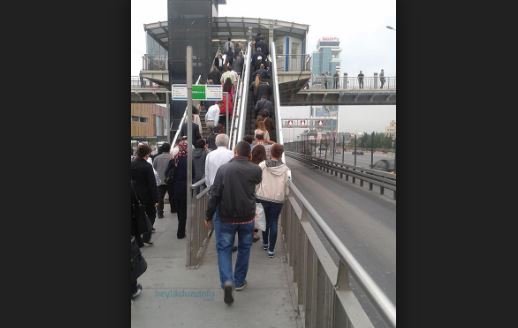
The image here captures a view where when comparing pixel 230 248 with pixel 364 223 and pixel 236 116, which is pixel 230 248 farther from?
pixel 236 116

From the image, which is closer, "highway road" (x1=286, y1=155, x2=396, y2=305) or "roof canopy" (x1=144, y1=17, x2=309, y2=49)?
"highway road" (x1=286, y1=155, x2=396, y2=305)

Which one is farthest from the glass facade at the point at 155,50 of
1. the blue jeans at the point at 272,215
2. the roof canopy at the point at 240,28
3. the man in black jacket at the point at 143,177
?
the blue jeans at the point at 272,215

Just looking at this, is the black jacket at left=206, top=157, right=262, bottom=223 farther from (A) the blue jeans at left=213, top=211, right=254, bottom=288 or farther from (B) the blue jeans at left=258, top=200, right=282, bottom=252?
(B) the blue jeans at left=258, top=200, right=282, bottom=252

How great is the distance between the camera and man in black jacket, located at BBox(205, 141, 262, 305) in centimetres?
439

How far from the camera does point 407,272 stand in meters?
1.44

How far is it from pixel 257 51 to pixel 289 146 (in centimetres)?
3075

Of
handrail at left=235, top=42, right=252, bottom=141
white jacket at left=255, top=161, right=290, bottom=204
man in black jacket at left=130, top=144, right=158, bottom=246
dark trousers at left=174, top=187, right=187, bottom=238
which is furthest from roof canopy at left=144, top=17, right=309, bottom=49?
white jacket at left=255, top=161, right=290, bottom=204

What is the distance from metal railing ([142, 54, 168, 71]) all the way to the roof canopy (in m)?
1.45

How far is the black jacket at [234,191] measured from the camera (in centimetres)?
439

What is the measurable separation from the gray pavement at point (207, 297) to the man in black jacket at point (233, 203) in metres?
0.30


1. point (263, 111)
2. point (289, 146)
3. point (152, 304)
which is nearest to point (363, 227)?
point (263, 111)

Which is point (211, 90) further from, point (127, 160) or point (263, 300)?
Result: point (127, 160)

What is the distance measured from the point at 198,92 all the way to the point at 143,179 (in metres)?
1.58

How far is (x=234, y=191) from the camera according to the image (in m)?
4.38
